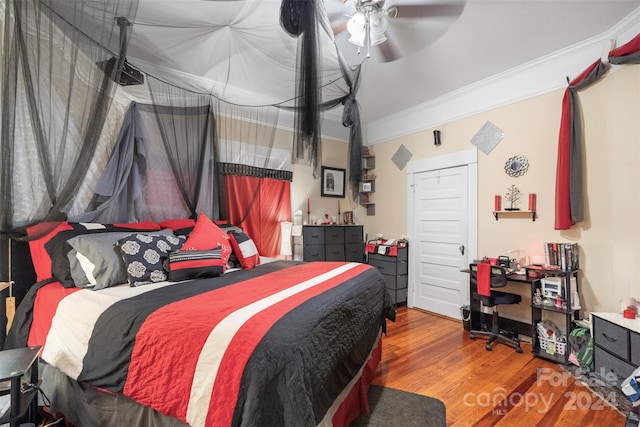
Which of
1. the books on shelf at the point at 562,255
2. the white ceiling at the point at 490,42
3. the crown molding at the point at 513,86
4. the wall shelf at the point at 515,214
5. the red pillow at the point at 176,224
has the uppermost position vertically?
the white ceiling at the point at 490,42

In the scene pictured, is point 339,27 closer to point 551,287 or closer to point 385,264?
point 551,287

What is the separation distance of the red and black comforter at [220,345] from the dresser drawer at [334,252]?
6.63ft

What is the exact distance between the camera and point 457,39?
8.33ft

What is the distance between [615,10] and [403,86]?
1.79 m

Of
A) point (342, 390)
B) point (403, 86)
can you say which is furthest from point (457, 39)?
point (342, 390)

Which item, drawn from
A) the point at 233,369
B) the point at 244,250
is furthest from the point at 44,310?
the point at 233,369

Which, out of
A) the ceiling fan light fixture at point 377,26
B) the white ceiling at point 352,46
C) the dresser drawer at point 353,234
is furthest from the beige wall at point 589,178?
the ceiling fan light fixture at point 377,26

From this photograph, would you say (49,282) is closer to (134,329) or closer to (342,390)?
(134,329)

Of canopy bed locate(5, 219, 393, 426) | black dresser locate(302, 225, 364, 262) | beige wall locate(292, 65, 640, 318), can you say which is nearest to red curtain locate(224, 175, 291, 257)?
black dresser locate(302, 225, 364, 262)

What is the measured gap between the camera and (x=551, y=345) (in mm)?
2598

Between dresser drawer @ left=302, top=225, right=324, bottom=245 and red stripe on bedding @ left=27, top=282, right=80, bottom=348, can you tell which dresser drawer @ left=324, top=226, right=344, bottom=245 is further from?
red stripe on bedding @ left=27, top=282, right=80, bottom=348

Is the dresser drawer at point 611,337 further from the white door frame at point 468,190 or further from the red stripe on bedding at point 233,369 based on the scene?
the red stripe on bedding at point 233,369

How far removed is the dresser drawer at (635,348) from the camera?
1885 mm

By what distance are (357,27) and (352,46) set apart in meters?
0.36
